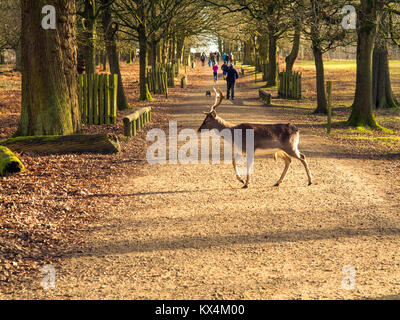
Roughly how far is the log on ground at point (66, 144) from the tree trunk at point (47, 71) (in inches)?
24.7

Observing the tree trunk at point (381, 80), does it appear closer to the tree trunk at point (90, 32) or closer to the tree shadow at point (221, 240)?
the tree trunk at point (90, 32)

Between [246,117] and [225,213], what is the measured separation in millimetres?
12421

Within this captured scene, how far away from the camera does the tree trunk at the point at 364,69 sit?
1672 centimetres

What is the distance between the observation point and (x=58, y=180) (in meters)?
9.55

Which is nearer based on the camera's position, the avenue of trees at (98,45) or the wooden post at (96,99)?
the avenue of trees at (98,45)

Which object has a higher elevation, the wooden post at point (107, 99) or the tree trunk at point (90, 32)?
the tree trunk at point (90, 32)

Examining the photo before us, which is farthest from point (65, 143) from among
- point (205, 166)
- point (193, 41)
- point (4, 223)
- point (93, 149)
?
point (193, 41)

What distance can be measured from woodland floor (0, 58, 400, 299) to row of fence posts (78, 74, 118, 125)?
5.69 metres

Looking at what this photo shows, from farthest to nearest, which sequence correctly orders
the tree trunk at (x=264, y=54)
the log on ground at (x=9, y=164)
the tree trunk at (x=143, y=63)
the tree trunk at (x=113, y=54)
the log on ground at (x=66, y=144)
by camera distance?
the tree trunk at (x=264, y=54) → the tree trunk at (x=143, y=63) → the tree trunk at (x=113, y=54) → the log on ground at (x=66, y=144) → the log on ground at (x=9, y=164)

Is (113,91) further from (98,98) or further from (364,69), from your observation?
(364,69)

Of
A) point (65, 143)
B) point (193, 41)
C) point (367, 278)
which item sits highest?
point (193, 41)

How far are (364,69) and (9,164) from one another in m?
12.3

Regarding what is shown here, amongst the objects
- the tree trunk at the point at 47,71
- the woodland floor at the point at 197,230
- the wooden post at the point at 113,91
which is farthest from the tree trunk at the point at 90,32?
the woodland floor at the point at 197,230
